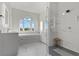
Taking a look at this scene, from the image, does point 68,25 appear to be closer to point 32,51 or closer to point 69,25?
point 69,25

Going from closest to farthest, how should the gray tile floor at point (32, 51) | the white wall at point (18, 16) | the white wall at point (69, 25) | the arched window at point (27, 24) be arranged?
the gray tile floor at point (32, 51)
the white wall at point (69, 25)
the white wall at point (18, 16)
the arched window at point (27, 24)

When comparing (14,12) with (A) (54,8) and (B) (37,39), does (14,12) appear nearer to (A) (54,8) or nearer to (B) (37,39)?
(B) (37,39)

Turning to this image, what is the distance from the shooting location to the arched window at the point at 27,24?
41.7 feet

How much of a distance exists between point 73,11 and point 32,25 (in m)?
8.18

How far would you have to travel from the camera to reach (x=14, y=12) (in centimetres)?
1223

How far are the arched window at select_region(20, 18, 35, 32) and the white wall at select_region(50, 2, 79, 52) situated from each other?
6.54 m

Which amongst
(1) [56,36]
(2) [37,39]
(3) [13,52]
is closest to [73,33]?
(1) [56,36]

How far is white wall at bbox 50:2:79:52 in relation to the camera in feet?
16.4

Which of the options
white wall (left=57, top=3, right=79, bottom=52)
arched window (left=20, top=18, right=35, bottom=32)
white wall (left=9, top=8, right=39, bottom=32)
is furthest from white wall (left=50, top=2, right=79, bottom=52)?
arched window (left=20, top=18, right=35, bottom=32)

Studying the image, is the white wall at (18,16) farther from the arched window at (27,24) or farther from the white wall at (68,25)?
the white wall at (68,25)

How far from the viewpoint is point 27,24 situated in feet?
42.9

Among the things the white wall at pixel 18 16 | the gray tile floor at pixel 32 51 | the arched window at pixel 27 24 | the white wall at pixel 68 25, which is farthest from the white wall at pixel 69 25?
the arched window at pixel 27 24

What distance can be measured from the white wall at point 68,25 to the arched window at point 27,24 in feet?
21.4

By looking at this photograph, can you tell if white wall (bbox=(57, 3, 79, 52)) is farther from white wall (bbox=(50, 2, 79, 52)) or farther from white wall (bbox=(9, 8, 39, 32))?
white wall (bbox=(9, 8, 39, 32))
